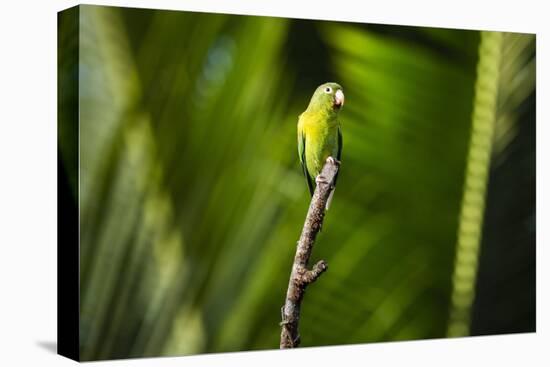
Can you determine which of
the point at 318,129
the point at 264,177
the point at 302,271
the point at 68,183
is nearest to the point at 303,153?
the point at 318,129

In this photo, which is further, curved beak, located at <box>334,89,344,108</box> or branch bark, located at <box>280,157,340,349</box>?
curved beak, located at <box>334,89,344,108</box>

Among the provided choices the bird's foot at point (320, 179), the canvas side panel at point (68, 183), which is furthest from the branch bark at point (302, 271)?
the canvas side panel at point (68, 183)

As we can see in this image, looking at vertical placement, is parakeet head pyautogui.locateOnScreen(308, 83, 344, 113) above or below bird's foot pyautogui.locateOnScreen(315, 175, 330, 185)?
above

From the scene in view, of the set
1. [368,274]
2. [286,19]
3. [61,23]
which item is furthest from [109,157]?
[368,274]

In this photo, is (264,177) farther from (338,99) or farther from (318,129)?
(338,99)

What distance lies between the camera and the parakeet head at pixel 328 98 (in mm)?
6934

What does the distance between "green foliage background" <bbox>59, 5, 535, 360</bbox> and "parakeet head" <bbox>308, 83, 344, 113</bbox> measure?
65 millimetres

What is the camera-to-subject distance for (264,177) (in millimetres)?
6762

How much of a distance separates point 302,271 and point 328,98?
44.4 inches

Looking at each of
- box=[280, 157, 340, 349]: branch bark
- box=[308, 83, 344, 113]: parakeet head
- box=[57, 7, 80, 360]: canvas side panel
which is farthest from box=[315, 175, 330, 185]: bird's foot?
box=[57, 7, 80, 360]: canvas side panel

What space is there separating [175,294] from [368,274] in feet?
4.52

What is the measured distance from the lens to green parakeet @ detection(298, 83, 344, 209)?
691 cm

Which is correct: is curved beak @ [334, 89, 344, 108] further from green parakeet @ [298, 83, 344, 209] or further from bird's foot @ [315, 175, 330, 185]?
bird's foot @ [315, 175, 330, 185]

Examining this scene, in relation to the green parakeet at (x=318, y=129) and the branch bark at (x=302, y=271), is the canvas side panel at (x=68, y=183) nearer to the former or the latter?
the branch bark at (x=302, y=271)
